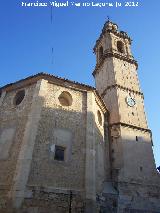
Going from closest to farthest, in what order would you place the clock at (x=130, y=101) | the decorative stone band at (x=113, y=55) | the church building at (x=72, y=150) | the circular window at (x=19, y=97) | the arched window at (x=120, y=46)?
the church building at (x=72, y=150) → the circular window at (x=19, y=97) → the clock at (x=130, y=101) → the decorative stone band at (x=113, y=55) → the arched window at (x=120, y=46)

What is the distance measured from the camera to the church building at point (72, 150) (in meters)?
11.2

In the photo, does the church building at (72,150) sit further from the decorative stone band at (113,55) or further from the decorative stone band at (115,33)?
the decorative stone band at (115,33)

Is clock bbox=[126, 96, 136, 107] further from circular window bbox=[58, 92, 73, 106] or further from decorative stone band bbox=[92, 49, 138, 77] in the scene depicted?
circular window bbox=[58, 92, 73, 106]

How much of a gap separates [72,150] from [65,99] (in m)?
3.56

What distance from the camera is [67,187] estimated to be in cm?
1162

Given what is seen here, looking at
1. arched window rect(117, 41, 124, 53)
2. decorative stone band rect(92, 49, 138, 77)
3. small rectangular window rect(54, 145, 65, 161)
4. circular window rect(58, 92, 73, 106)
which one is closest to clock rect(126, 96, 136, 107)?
decorative stone band rect(92, 49, 138, 77)

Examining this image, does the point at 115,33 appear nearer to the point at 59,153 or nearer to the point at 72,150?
the point at 72,150

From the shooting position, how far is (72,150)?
12891 millimetres

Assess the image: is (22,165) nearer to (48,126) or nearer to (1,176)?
(1,176)

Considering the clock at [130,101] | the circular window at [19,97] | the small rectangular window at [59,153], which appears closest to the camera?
the small rectangular window at [59,153]

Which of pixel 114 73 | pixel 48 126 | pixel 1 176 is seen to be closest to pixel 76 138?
pixel 48 126

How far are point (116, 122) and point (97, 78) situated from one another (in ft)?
21.7

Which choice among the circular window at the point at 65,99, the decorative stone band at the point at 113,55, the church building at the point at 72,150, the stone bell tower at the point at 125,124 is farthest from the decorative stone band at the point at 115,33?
the circular window at the point at 65,99

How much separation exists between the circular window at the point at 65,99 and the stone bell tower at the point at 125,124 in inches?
180
